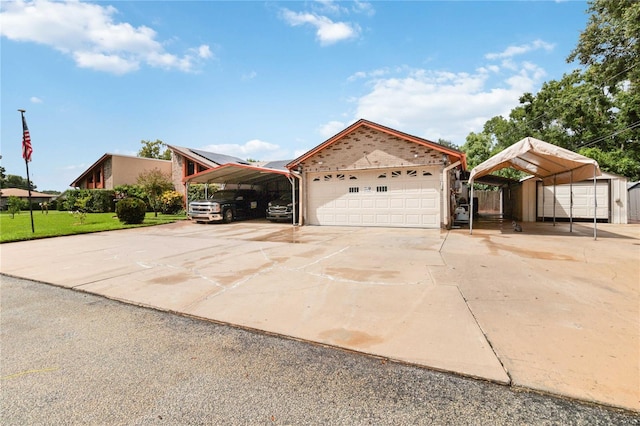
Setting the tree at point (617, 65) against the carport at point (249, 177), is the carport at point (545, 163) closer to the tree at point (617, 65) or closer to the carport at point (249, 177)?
the tree at point (617, 65)

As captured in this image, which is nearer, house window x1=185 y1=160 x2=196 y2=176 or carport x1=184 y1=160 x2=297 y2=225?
carport x1=184 y1=160 x2=297 y2=225

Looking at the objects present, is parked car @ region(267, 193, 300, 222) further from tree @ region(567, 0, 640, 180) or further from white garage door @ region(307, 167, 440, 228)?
tree @ region(567, 0, 640, 180)

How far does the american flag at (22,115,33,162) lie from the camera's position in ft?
38.8

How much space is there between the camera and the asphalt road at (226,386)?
2.04 meters

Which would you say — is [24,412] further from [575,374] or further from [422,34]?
[422,34]

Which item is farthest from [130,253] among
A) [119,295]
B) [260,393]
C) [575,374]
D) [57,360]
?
[575,374]

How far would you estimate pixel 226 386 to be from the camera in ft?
7.84

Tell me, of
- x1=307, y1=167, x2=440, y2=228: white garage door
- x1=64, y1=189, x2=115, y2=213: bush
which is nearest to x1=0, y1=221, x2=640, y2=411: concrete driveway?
x1=307, y1=167, x2=440, y2=228: white garage door

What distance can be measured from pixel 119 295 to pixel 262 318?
2.53 metres

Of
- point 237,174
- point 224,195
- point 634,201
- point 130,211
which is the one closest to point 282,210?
point 224,195

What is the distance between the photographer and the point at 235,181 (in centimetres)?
2066

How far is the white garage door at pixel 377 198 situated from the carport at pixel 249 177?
1488 mm

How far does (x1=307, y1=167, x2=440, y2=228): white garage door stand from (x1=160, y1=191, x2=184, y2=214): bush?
11.5m

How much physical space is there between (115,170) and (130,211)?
15.8 m
